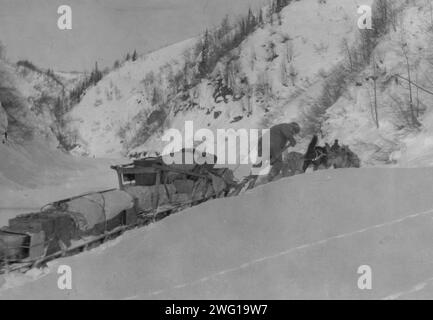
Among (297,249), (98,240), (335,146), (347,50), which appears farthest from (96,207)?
(347,50)

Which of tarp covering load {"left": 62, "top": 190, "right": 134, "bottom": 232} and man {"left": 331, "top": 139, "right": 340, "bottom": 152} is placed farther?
man {"left": 331, "top": 139, "right": 340, "bottom": 152}

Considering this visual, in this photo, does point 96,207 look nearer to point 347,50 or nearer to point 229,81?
point 229,81

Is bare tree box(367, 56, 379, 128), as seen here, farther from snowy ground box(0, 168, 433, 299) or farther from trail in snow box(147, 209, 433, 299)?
trail in snow box(147, 209, 433, 299)

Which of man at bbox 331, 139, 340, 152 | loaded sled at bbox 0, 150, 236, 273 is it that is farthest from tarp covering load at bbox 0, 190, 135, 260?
man at bbox 331, 139, 340, 152

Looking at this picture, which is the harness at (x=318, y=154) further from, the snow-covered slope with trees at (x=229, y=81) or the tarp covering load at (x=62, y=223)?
the tarp covering load at (x=62, y=223)

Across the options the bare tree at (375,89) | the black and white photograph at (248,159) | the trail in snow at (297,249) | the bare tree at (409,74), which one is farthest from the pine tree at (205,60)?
the trail in snow at (297,249)

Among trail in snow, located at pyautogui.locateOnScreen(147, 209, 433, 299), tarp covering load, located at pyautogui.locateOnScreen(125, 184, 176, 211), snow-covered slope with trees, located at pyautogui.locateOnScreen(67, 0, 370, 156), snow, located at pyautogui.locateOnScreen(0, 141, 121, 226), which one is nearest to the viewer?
trail in snow, located at pyautogui.locateOnScreen(147, 209, 433, 299)
